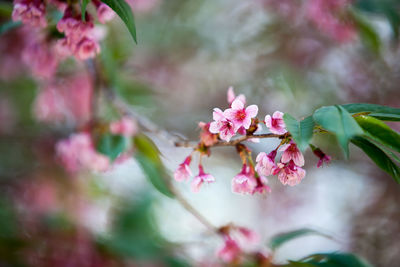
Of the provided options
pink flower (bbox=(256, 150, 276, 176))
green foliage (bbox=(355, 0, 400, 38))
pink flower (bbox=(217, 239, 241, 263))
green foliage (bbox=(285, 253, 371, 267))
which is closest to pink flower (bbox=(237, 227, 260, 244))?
pink flower (bbox=(217, 239, 241, 263))

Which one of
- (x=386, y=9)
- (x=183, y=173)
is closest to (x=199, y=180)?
(x=183, y=173)

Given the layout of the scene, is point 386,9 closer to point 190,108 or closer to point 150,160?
point 150,160

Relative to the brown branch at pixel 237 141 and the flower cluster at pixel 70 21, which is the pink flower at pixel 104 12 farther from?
the brown branch at pixel 237 141

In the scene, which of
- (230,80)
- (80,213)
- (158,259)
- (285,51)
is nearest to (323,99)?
(285,51)

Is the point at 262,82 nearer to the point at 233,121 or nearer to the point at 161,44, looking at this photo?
the point at 161,44

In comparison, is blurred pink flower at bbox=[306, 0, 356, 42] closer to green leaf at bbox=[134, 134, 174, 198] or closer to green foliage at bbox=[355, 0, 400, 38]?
green foliage at bbox=[355, 0, 400, 38]

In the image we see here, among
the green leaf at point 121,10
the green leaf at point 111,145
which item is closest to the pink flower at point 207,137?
the green leaf at point 121,10
